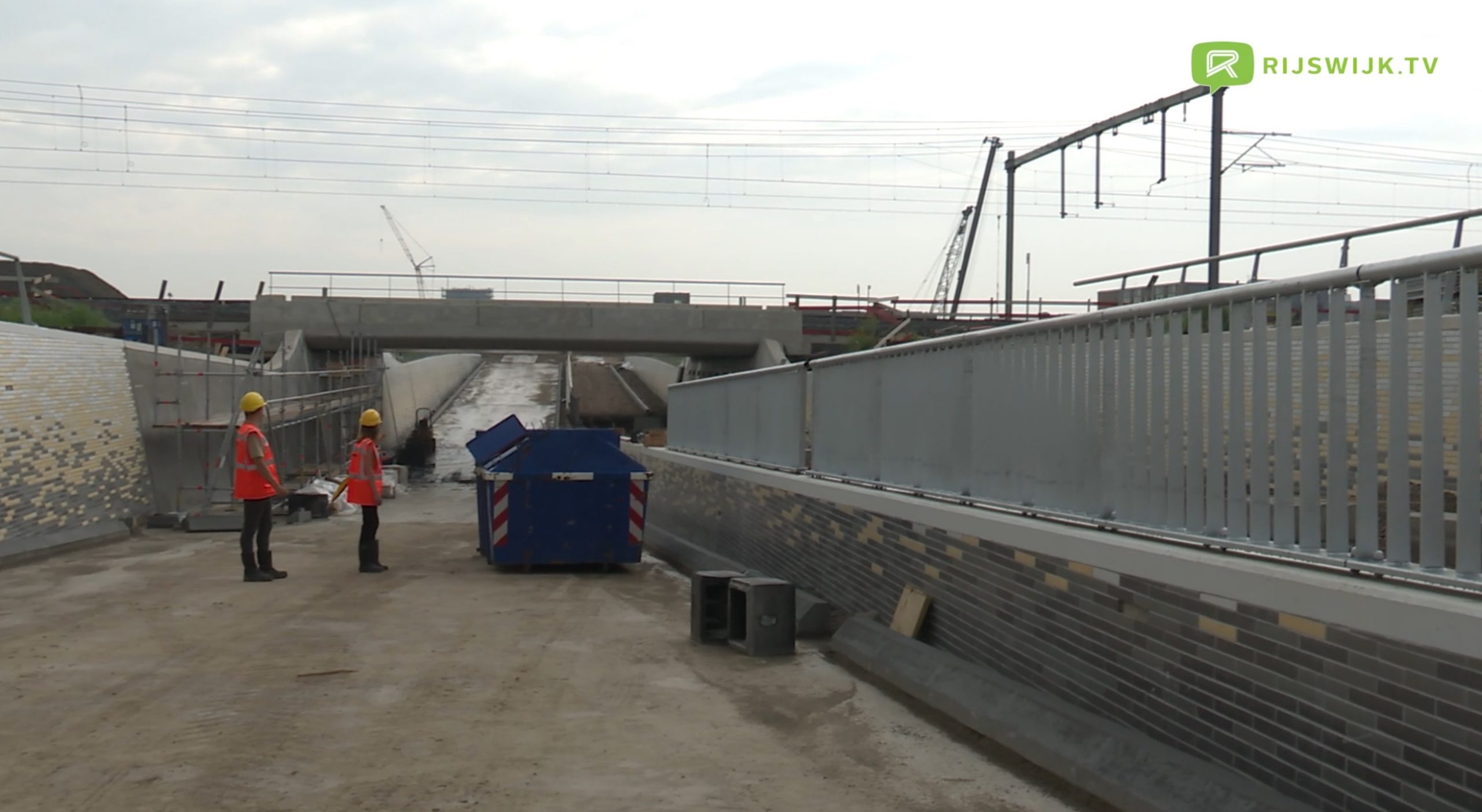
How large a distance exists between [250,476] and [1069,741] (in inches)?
440

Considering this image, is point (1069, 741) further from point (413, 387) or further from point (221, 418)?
point (413, 387)

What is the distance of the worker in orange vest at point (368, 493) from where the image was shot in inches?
658

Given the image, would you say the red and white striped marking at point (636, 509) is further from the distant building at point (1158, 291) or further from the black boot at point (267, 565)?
the distant building at point (1158, 291)

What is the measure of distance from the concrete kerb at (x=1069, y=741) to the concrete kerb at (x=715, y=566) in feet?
5.49

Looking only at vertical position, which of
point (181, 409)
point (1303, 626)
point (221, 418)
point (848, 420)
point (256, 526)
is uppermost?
point (848, 420)

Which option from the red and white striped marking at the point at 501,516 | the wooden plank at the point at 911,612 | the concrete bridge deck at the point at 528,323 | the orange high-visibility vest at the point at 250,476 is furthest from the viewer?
the concrete bridge deck at the point at 528,323

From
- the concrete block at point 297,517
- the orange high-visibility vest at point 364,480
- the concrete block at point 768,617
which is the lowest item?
the concrete block at point 297,517

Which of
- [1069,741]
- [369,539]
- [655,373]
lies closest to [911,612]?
[1069,741]

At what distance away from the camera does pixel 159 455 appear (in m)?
23.8

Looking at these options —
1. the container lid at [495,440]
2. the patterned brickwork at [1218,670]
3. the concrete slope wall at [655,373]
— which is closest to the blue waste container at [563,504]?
the container lid at [495,440]

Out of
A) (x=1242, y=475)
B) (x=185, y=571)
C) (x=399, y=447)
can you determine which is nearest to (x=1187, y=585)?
(x=1242, y=475)

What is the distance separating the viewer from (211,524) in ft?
74.2

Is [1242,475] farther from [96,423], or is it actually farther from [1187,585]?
[96,423]

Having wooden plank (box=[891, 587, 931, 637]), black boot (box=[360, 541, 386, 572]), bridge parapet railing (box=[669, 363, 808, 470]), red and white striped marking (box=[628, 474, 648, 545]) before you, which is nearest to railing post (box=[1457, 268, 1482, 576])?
wooden plank (box=[891, 587, 931, 637])
